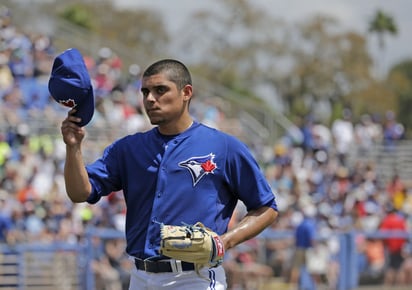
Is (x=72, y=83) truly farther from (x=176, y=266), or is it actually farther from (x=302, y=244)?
(x=302, y=244)

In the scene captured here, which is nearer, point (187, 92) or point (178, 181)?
point (178, 181)

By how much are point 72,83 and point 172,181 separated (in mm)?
788

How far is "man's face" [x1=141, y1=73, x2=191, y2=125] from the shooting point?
17.2ft

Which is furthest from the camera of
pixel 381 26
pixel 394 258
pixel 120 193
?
pixel 381 26

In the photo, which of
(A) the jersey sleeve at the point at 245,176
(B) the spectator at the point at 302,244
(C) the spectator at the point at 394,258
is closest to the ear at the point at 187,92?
(A) the jersey sleeve at the point at 245,176

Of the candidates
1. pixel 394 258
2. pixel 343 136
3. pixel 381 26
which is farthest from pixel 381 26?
pixel 394 258

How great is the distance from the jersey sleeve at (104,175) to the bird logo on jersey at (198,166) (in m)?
0.44

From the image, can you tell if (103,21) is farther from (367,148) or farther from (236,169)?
(236,169)

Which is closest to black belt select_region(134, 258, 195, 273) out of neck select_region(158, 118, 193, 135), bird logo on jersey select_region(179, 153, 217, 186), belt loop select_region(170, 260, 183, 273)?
belt loop select_region(170, 260, 183, 273)

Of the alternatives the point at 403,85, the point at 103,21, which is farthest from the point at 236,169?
the point at 403,85

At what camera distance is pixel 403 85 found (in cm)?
5947

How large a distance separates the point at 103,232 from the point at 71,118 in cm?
819

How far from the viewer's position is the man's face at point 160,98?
5.24m

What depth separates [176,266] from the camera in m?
5.15
